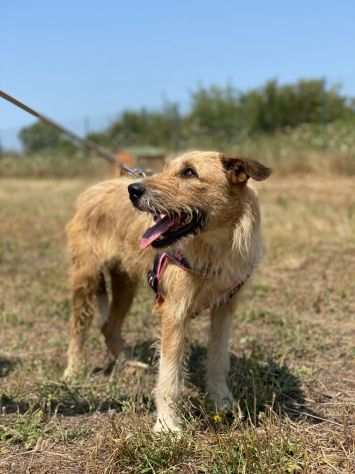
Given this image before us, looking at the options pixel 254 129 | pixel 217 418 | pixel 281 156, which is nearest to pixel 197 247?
pixel 217 418

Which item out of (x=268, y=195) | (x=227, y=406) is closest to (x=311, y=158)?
(x=268, y=195)

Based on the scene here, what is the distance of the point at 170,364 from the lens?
349cm

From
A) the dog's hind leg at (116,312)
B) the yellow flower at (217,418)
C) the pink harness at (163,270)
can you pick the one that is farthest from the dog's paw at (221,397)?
the dog's hind leg at (116,312)

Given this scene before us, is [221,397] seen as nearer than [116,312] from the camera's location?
Yes

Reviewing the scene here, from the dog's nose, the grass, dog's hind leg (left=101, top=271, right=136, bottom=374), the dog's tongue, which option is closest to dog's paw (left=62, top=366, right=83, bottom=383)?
dog's hind leg (left=101, top=271, right=136, bottom=374)

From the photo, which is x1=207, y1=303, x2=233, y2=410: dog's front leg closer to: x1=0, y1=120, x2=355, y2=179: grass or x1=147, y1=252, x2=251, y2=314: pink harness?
x1=147, y1=252, x2=251, y2=314: pink harness

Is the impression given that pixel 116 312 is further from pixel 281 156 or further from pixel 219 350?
pixel 281 156

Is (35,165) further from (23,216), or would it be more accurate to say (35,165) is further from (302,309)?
(302,309)

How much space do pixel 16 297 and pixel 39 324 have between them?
0.92 meters

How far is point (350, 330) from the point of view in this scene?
206 inches

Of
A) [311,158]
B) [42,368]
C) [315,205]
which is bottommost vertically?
[42,368]

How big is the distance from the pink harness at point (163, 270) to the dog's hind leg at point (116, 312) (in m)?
1.11

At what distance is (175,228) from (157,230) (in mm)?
114

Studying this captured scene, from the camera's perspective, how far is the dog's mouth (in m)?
3.37
